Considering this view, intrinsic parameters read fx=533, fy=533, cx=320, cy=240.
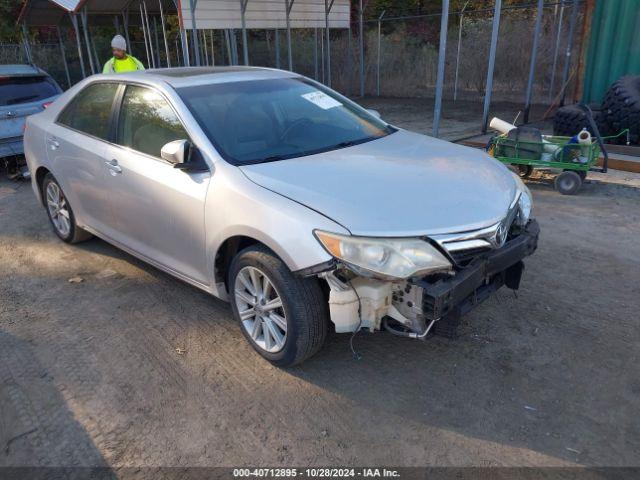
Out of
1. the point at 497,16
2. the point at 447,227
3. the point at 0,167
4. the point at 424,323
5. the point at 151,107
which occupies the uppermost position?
the point at 497,16

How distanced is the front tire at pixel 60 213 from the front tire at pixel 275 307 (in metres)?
2.53

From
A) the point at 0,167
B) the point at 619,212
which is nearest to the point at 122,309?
the point at 619,212

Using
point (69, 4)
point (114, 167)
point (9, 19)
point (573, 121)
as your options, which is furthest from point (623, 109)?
point (9, 19)

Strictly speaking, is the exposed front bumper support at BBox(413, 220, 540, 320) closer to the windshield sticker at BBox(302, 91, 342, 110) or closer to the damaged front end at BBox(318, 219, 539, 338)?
the damaged front end at BBox(318, 219, 539, 338)

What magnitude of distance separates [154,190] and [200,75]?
3.42 ft

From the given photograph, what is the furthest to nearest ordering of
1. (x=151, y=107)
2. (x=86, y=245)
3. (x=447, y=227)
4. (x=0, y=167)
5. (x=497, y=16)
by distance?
(x=0, y=167) < (x=497, y=16) < (x=86, y=245) < (x=151, y=107) < (x=447, y=227)

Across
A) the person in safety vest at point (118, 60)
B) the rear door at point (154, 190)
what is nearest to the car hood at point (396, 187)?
the rear door at point (154, 190)

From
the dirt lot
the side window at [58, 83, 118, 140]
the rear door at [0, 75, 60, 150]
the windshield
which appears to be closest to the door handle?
the side window at [58, 83, 118, 140]

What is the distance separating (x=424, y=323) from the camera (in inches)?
113

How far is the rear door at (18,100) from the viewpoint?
7.68 meters

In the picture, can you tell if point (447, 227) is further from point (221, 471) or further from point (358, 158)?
point (221, 471)

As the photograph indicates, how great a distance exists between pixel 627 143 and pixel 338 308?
275 inches

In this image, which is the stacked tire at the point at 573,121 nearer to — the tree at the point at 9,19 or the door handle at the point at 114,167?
the door handle at the point at 114,167

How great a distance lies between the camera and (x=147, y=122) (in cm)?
391
